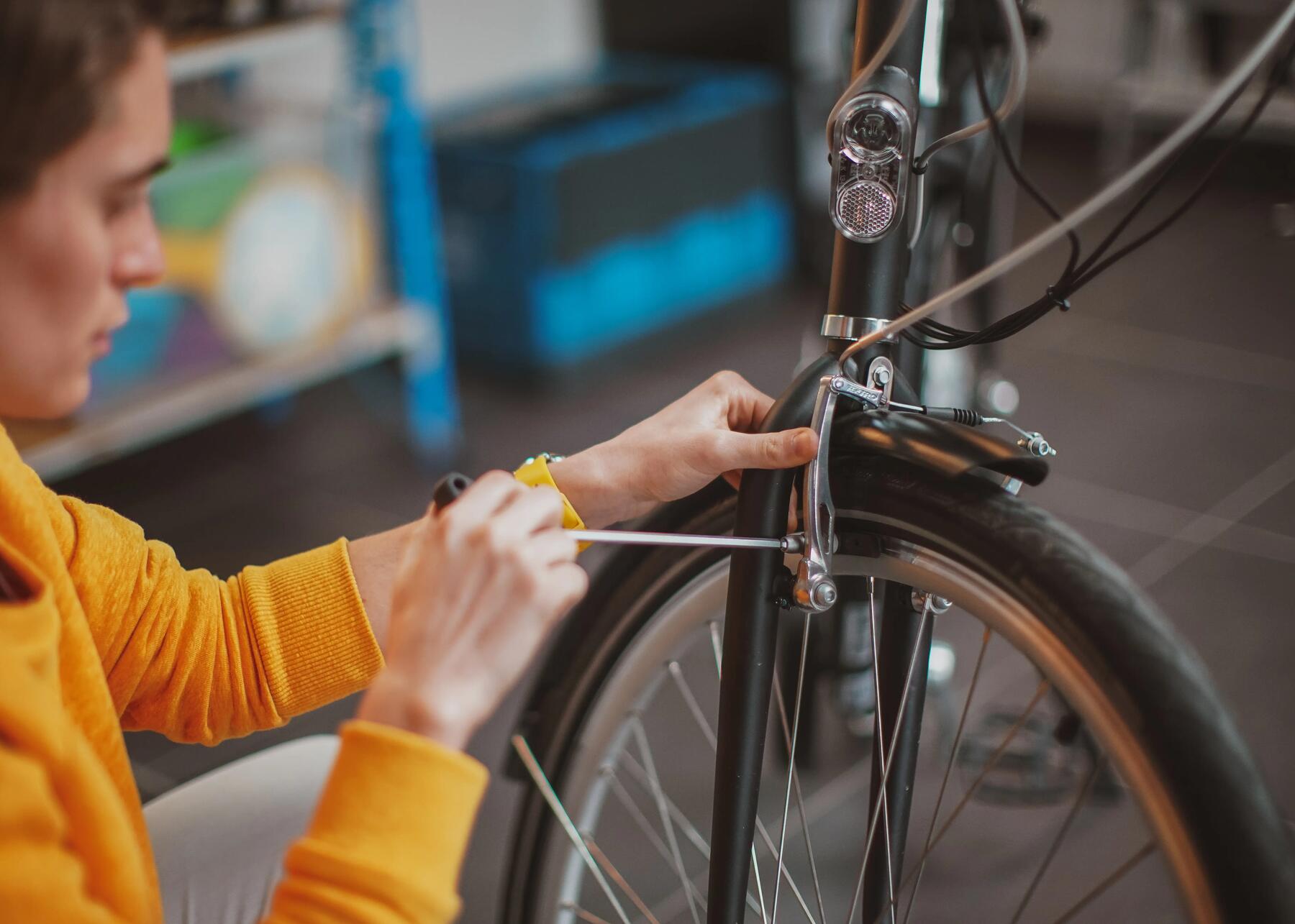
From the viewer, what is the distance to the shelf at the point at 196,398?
1.87 m

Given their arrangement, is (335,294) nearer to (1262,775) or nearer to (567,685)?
(567,685)

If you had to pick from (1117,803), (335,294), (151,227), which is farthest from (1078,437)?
(151,227)

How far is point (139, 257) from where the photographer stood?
0.58 m

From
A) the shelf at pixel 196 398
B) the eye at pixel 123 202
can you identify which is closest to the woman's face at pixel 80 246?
the eye at pixel 123 202

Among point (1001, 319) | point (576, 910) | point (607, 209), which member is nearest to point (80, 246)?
point (1001, 319)

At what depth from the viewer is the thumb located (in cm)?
66

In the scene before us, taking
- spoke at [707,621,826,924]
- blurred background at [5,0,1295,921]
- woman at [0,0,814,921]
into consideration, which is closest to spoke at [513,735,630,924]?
spoke at [707,621,826,924]

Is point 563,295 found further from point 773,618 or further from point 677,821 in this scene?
point 773,618

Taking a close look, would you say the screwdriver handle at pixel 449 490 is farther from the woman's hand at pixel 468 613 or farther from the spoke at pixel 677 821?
the spoke at pixel 677 821

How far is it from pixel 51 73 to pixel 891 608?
480 millimetres

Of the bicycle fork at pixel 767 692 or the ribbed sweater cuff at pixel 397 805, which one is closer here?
Result: the ribbed sweater cuff at pixel 397 805

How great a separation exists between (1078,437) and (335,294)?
50.1 inches

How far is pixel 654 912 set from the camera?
129cm

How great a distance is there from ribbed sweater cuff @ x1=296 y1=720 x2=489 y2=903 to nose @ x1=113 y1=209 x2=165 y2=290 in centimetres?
22
